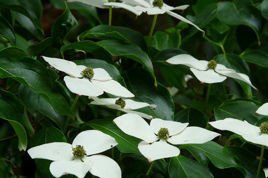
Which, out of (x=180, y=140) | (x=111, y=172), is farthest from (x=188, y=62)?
(x=111, y=172)

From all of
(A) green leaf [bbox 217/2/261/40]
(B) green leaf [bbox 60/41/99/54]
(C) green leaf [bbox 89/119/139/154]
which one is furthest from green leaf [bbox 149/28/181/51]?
(C) green leaf [bbox 89/119/139/154]

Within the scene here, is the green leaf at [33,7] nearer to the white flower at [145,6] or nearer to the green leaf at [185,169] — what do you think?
the white flower at [145,6]

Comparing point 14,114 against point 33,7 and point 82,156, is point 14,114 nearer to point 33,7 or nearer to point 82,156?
point 82,156

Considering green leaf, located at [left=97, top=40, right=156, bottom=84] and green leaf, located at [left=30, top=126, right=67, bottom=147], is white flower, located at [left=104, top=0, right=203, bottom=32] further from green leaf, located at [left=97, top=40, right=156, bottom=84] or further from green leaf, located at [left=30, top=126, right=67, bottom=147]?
green leaf, located at [left=30, top=126, right=67, bottom=147]

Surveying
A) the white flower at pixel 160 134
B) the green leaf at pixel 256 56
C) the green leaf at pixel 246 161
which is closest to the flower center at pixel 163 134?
the white flower at pixel 160 134

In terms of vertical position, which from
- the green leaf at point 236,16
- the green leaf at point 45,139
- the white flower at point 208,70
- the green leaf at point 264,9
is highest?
the green leaf at point 264,9

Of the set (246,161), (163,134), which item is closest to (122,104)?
(163,134)

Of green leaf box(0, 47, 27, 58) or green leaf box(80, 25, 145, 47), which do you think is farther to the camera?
green leaf box(80, 25, 145, 47)
